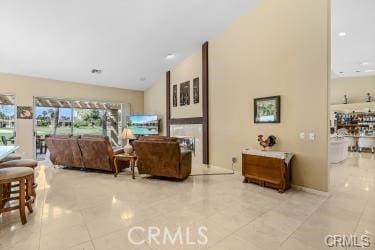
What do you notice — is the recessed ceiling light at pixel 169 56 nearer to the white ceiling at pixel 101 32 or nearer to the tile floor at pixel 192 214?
the white ceiling at pixel 101 32

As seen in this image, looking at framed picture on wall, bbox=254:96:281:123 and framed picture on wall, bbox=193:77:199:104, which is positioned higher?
framed picture on wall, bbox=193:77:199:104

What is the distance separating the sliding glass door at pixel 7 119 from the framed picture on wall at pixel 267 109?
7.15 meters

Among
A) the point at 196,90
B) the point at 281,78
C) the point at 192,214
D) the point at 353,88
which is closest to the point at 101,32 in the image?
the point at 196,90

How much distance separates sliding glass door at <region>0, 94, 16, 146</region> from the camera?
20.4 feet

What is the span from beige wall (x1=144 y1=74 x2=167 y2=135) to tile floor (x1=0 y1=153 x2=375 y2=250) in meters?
3.99

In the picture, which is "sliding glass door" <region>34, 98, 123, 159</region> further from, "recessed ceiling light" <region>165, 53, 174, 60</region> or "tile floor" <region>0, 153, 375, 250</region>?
"recessed ceiling light" <region>165, 53, 174, 60</region>

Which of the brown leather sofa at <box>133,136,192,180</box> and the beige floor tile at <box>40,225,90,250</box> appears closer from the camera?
the beige floor tile at <box>40,225,90,250</box>

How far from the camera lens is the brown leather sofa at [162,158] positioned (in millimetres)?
4301

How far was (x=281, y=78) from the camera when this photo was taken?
4.22m

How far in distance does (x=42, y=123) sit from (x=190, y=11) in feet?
20.4

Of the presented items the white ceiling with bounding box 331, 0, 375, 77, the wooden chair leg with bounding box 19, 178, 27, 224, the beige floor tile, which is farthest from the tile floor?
the white ceiling with bounding box 331, 0, 375, 77

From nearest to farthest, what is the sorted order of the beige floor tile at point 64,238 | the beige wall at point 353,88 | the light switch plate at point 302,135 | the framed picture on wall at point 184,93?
the beige floor tile at point 64,238, the light switch plate at point 302,135, the framed picture on wall at point 184,93, the beige wall at point 353,88

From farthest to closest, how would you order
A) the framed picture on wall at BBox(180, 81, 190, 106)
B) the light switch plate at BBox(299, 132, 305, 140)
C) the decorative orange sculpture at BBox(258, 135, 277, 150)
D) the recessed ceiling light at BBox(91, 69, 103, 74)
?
the framed picture on wall at BBox(180, 81, 190, 106) → the recessed ceiling light at BBox(91, 69, 103, 74) → the decorative orange sculpture at BBox(258, 135, 277, 150) → the light switch plate at BBox(299, 132, 305, 140)

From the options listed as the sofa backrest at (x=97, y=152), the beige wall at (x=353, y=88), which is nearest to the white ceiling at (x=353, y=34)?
the beige wall at (x=353, y=88)
